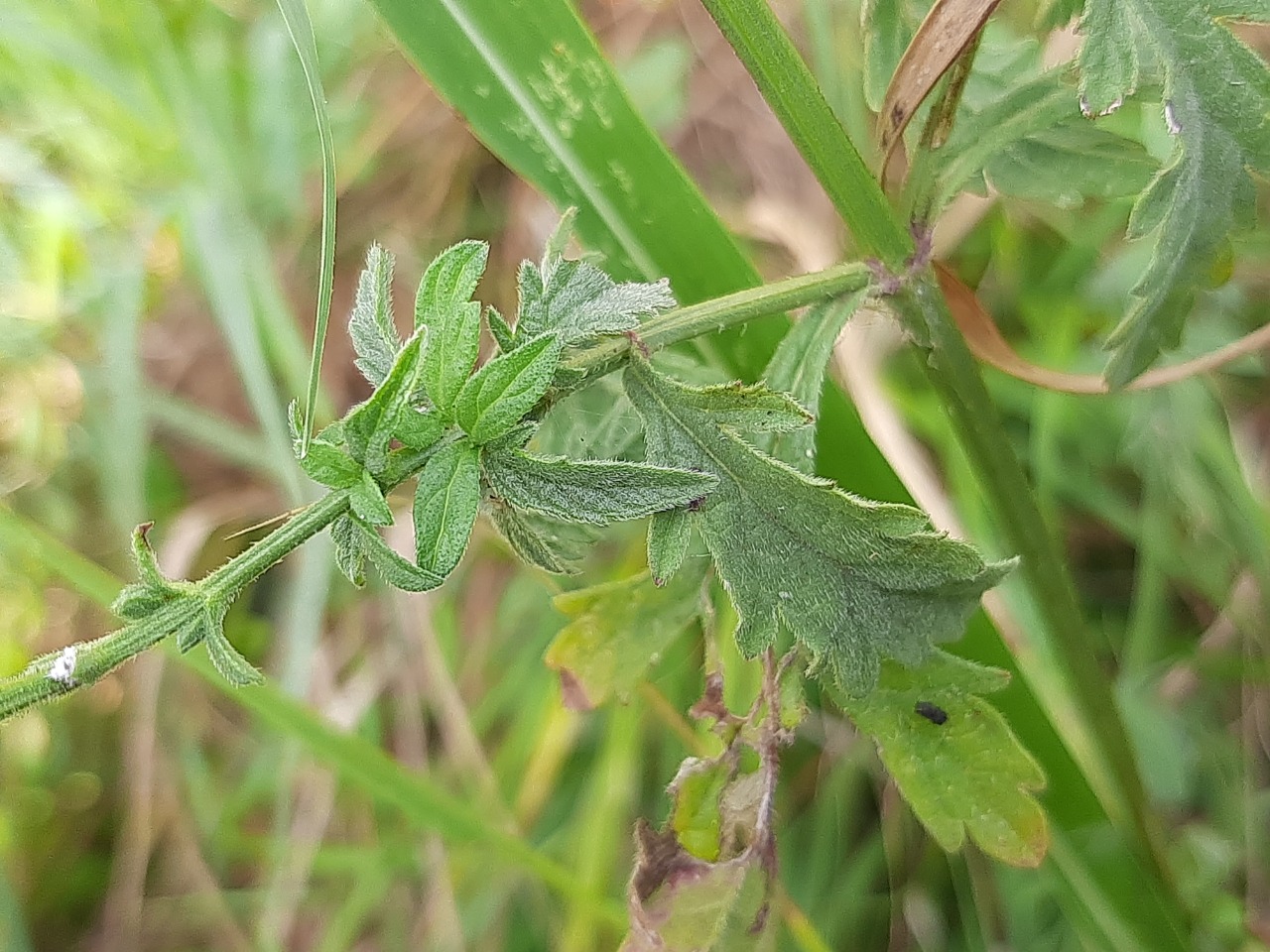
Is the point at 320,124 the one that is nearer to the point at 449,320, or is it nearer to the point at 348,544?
the point at 449,320

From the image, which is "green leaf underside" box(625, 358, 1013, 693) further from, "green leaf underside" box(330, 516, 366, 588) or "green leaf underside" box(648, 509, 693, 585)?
"green leaf underside" box(330, 516, 366, 588)

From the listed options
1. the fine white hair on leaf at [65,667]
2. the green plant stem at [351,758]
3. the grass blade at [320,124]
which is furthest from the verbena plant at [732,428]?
the green plant stem at [351,758]

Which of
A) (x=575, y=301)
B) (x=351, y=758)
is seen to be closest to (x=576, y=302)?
(x=575, y=301)

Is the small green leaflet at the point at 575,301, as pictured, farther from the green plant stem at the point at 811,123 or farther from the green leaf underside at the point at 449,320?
the green plant stem at the point at 811,123

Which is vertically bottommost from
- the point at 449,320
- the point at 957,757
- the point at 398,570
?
the point at 957,757

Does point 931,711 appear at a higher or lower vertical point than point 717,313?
lower

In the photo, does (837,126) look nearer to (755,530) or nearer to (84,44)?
(755,530)

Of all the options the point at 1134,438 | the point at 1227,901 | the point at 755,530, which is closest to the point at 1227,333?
the point at 1134,438
